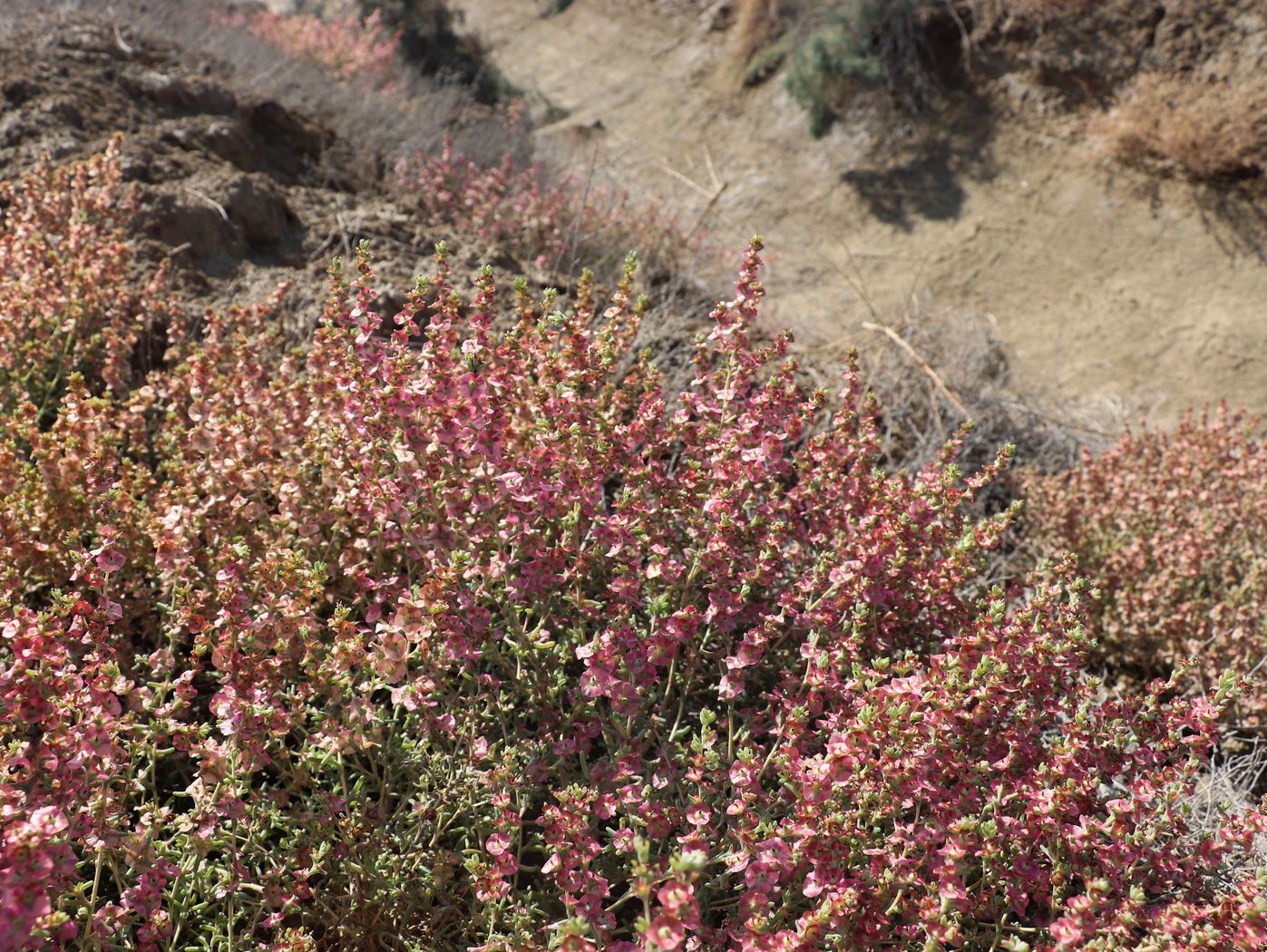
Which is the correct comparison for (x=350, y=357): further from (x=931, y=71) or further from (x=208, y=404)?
(x=931, y=71)

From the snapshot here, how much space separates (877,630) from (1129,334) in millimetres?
5113

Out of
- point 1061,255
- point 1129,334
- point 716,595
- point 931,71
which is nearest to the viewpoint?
point 716,595

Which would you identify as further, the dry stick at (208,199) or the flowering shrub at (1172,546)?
the dry stick at (208,199)

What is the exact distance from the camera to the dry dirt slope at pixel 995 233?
20.4ft

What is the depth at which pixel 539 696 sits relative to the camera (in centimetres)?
207

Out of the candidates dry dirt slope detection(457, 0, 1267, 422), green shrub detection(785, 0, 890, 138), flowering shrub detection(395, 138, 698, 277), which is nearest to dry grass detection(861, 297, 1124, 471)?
dry dirt slope detection(457, 0, 1267, 422)

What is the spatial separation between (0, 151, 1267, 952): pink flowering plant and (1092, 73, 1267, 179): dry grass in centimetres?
616

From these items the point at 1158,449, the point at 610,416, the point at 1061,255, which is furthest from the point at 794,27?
the point at 610,416

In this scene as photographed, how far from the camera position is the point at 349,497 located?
7.38 ft

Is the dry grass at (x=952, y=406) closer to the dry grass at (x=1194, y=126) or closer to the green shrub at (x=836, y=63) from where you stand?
the dry grass at (x=1194, y=126)

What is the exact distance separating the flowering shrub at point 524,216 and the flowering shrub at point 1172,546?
2.42 meters

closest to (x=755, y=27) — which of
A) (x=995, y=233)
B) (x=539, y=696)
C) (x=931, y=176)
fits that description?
(x=931, y=176)

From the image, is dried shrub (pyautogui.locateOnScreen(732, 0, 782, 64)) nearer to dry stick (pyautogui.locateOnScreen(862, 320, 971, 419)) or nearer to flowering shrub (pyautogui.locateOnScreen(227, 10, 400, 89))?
flowering shrub (pyautogui.locateOnScreen(227, 10, 400, 89))

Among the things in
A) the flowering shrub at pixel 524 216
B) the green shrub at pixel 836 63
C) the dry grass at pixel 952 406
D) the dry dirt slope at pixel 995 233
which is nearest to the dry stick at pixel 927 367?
the dry grass at pixel 952 406
